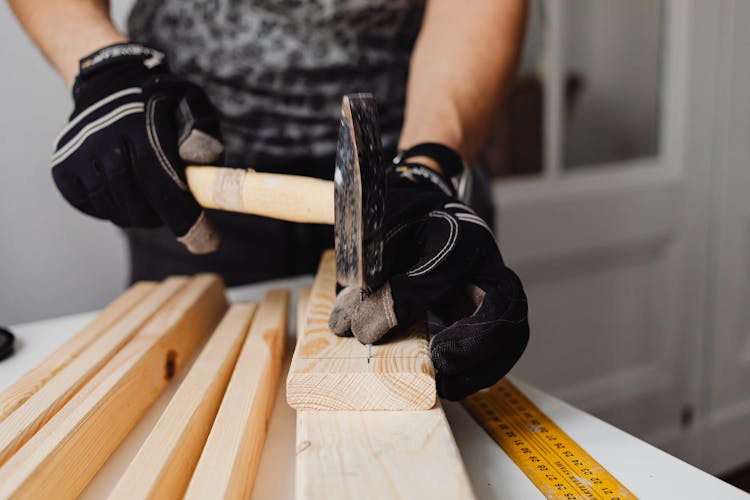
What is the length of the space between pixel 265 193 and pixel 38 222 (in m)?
1.23

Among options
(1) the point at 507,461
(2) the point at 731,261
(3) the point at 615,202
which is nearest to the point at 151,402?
(1) the point at 507,461

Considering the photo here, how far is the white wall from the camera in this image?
166cm

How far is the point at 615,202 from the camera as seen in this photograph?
2.21m

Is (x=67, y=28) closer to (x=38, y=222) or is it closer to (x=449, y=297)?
(x=449, y=297)

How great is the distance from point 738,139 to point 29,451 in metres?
2.31

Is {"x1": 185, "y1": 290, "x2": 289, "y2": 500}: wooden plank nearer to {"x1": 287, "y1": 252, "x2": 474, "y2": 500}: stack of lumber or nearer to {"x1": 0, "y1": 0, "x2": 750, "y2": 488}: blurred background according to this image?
{"x1": 287, "y1": 252, "x2": 474, "y2": 500}: stack of lumber

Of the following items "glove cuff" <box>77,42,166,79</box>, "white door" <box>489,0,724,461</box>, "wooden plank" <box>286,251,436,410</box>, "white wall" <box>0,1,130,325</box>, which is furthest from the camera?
"white door" <box>489,0,724,461</box>

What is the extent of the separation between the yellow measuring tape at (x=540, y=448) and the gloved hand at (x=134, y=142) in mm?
422

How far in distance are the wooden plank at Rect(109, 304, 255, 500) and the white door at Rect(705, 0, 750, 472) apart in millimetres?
1994

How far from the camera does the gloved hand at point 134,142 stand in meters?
0.81

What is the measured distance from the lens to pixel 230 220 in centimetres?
126

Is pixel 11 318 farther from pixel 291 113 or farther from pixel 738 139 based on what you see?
pixel 738 139

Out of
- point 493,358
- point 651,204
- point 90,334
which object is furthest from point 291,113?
point 651,204

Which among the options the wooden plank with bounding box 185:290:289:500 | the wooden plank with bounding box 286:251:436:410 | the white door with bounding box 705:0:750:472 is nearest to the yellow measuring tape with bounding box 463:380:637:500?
the wooden plank with bounding box 286:251:436:410
